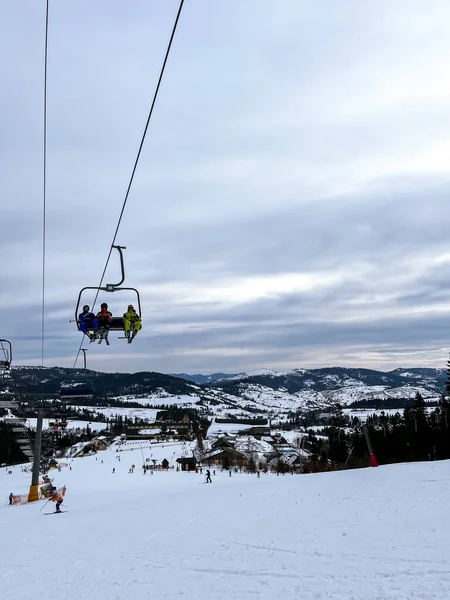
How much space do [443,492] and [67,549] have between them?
517 inches

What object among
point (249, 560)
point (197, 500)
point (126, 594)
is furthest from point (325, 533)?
point (197, 500)

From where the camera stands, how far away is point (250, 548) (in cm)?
1233

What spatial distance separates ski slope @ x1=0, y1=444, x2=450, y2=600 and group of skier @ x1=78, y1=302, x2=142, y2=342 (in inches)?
231

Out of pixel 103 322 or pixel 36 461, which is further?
pixel 36 461

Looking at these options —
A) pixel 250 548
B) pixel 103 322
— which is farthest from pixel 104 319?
pixel 250 548

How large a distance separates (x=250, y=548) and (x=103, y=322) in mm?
7110

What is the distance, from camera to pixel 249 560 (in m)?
11.3

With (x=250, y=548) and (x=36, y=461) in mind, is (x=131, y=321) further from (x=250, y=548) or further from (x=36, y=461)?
(x=36, y=461)

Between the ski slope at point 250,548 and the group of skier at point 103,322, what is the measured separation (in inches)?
231

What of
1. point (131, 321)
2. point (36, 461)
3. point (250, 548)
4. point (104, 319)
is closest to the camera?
point (250, 548)

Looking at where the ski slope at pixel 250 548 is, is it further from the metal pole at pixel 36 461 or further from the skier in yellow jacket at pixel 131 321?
the metal pole at pixel 36 461

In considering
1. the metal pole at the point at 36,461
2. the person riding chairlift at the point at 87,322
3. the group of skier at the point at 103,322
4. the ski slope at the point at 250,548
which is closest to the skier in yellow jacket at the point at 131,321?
the group of skier at the point at 103,322

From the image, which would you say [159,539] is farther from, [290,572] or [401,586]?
[401,586]

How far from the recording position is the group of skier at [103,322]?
42.2ft
